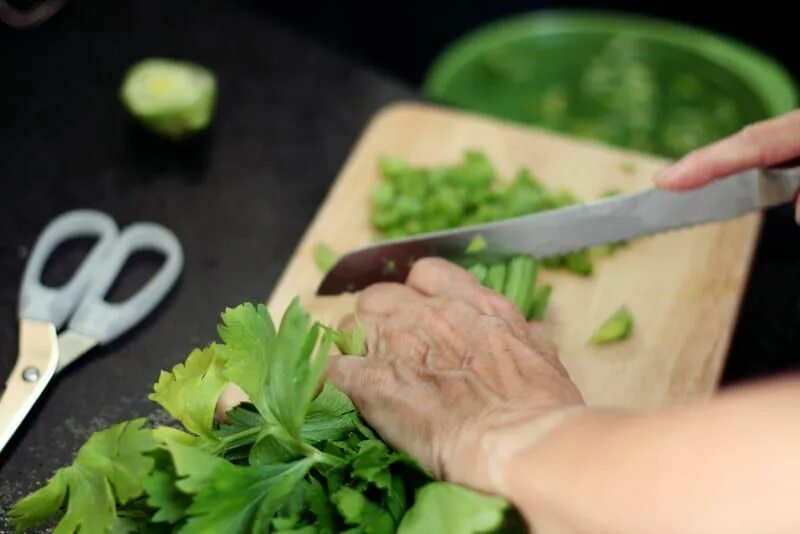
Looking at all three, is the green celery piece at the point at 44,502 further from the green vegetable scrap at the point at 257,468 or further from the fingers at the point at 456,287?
the fingers at the point at 456,287

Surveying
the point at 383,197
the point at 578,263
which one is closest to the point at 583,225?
the point at 578,263

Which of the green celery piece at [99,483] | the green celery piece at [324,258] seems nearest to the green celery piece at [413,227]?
the green celery piece at [324,258]

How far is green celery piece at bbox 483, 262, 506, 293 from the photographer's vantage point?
1.24m

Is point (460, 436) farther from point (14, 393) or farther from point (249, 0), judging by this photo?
point (249, 0)

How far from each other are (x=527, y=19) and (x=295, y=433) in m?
1.53

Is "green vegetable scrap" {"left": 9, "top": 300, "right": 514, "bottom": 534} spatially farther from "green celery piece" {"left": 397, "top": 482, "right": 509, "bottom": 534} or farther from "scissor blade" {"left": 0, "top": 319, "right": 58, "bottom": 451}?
"scissor blade" {"left": 0, "top": 319, "right": 58, "bottom": 451}

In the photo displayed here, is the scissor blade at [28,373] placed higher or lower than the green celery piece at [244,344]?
lower

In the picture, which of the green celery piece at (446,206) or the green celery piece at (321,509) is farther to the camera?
the green celery piece at (446,206)

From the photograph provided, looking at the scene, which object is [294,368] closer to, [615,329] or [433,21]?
[615,329]

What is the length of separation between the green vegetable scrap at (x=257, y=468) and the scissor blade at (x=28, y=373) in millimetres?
156

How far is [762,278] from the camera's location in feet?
4.82

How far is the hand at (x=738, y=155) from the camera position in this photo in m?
1.19

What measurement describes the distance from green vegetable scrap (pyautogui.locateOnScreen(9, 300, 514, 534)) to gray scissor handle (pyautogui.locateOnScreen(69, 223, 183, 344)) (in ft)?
0.97

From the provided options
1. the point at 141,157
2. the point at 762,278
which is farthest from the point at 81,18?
the point at 762,278
